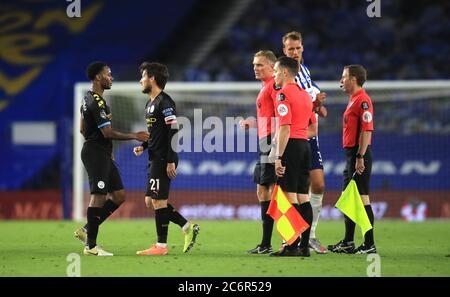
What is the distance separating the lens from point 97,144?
8.39 meters

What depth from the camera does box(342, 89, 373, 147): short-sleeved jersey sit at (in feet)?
28.2

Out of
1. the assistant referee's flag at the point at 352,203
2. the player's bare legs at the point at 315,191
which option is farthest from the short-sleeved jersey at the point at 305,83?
the assistant referee's flag at the point at 352,203

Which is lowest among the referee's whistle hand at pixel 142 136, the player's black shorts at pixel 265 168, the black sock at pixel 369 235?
the black sock at pixel 369 235

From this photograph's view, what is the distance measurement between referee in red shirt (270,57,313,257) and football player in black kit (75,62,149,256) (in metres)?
1.31

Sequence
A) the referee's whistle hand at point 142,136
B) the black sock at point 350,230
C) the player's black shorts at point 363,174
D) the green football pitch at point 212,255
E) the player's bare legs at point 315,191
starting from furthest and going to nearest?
the player's bare legs at point 315,191 < the black sock at point 350,230 < the player's black shorts at point 363,174 < the referee's whistle hand at point 142,136 < the green football pitch at point 212,255

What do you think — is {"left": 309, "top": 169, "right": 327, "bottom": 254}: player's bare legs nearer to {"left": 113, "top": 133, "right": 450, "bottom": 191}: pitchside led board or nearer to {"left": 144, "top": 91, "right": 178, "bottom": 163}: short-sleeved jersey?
{"left": 144, "top": 91, "right": 178, "bottom": 163}: short-sleeved jersey

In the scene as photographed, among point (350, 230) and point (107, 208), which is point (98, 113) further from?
point (350, 230)

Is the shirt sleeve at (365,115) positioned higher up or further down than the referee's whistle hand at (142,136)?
higher up

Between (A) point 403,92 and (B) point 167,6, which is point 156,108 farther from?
(B) point 167,6

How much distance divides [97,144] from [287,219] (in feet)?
6.37

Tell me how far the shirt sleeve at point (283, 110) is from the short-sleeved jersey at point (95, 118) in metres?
1.61

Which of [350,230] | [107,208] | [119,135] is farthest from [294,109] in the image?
[107,208]

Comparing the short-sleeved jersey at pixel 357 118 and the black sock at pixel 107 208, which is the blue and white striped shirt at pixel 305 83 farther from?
the black sock at pixel 107 208

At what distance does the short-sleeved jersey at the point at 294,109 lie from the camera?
7941mm
